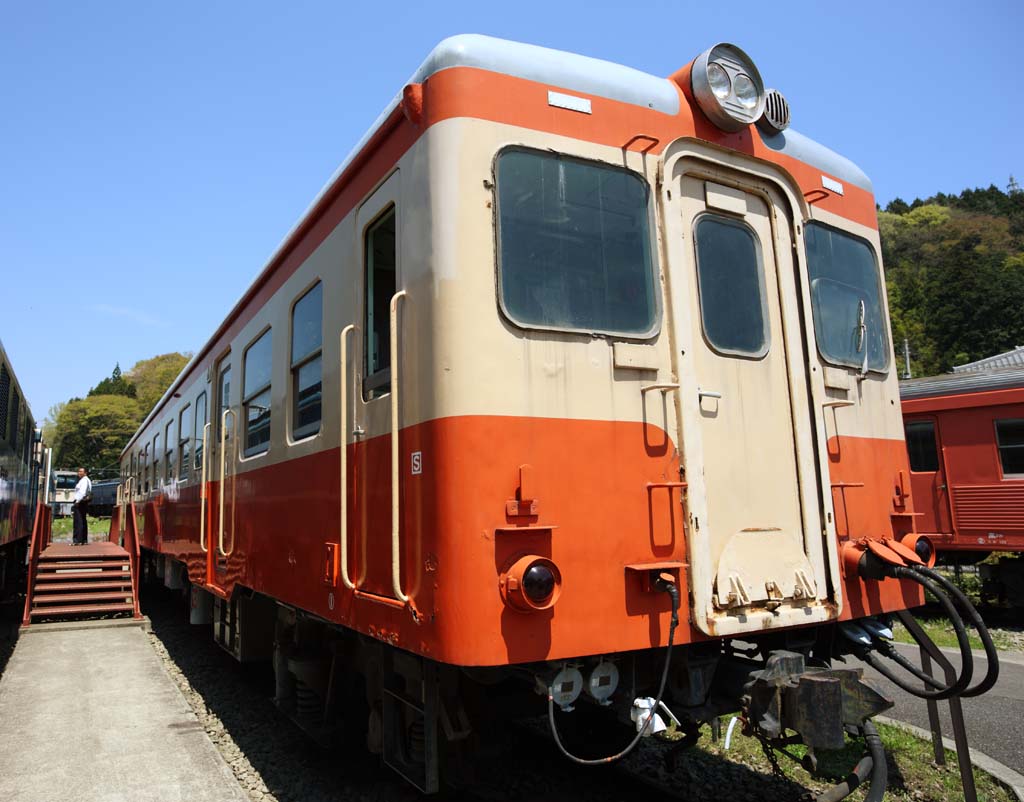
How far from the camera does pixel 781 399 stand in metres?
3.49

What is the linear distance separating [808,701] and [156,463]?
1039cm

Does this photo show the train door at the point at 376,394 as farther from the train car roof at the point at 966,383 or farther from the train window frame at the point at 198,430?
the train car roof at the point at 966,383

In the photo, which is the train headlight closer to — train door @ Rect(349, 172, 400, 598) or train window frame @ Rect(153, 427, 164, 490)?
train door @ Rect(349, 172, 400, 598)

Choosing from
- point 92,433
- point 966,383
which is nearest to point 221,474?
point 966,383

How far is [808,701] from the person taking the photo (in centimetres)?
285

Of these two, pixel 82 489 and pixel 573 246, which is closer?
pixel 573 246

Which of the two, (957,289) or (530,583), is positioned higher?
(957,289)

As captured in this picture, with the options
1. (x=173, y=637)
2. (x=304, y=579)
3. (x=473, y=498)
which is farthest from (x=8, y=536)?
(x=473, y=498)

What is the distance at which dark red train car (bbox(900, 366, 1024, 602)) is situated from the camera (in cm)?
972

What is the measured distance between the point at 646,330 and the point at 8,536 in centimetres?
1087

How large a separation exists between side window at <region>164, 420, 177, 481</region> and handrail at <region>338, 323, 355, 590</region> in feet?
21.9

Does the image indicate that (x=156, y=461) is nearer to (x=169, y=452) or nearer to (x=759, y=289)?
(x=169, y=452)

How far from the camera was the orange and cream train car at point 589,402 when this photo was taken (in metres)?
2.73

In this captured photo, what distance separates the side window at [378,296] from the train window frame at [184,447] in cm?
554
